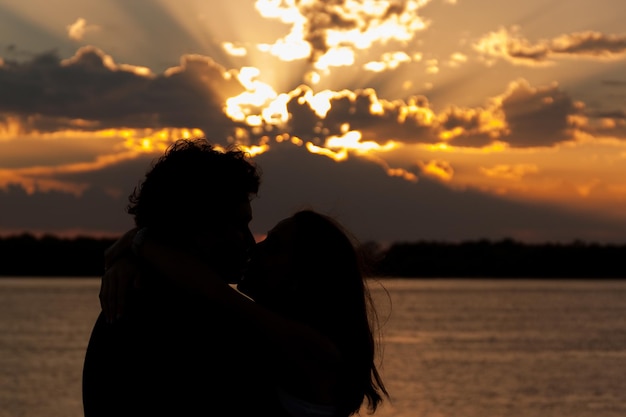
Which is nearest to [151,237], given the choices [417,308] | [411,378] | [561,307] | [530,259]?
[411,378]

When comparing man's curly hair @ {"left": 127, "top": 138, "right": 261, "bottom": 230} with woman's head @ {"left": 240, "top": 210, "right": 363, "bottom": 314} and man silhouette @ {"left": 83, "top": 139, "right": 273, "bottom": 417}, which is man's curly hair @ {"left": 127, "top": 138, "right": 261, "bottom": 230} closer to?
man silhouette @ {"left": 83, "top": 139, "right": 273, "bottom": 417}

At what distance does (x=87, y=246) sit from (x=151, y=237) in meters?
112

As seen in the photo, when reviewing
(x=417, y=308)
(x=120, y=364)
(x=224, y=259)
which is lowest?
(x=417, y=308)

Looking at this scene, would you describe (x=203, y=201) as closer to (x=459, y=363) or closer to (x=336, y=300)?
(x=336, y=300)

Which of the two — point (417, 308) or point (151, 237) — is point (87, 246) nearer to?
point (417, 308)

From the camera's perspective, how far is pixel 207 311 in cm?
287

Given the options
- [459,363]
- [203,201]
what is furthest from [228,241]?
[459,363]

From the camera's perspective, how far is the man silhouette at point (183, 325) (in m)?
2.71

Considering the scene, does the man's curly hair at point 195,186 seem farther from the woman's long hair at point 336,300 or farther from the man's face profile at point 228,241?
the woman's long hair at point 336,300

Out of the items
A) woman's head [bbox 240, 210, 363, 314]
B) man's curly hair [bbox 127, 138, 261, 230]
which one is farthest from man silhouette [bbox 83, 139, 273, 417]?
woman's head [bbox 240, 210, 363, 314]

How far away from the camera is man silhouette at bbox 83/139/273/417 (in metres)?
2.71

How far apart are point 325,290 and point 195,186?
2.56 feet

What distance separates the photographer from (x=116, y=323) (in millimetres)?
2738

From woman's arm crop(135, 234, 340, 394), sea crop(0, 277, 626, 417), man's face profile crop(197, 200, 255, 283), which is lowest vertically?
sea crop(0, 277, 626, 417)
